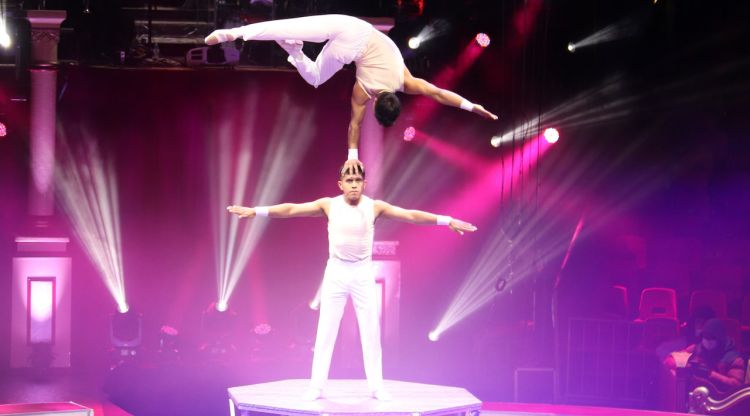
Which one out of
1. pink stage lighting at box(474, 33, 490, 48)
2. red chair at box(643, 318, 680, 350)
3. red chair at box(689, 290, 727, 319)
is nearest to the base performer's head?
red chair at box(643, 318, 680, 350)

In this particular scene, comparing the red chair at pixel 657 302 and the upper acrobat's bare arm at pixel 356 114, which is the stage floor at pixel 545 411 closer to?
the upper acrobat's bare arm at pixel 356 114

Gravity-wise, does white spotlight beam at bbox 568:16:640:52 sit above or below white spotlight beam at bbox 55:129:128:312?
above

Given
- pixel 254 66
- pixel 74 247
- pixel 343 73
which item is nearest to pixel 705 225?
pixel 343 73

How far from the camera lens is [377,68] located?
6508 millimetres

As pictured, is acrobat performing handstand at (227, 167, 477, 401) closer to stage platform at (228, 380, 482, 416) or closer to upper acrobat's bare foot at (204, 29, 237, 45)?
stage platform at (228, 380, 482, 416)

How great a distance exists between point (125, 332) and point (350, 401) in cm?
543

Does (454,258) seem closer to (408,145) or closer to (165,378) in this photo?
(408,145)

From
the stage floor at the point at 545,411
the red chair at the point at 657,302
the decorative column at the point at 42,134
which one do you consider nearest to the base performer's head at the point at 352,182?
the stage floor at the point at 545,411

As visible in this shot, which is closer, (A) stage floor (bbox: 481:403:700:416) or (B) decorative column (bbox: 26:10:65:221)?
(A) stage floor (bbox: 481:403:700:416)

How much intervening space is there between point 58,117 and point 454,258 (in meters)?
5.41

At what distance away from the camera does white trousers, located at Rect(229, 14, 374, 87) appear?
620 cm

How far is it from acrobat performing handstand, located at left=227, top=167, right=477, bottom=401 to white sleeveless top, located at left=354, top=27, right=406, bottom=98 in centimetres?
68

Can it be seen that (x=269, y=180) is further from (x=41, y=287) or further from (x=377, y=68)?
(x=377, y=68)

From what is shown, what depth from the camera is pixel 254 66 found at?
11359 mm
